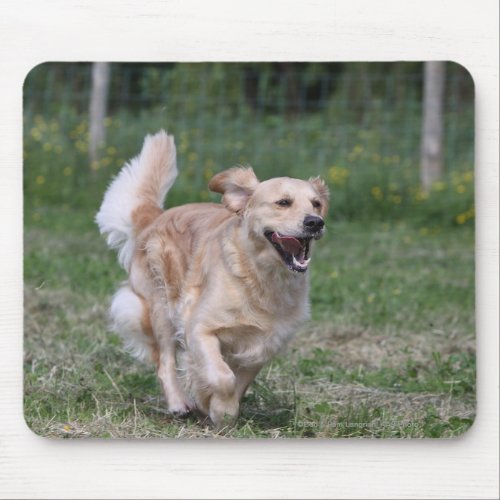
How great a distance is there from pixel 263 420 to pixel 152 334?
2.03 feet

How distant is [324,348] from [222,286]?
3.72 feet

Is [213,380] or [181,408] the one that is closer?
[213,380]

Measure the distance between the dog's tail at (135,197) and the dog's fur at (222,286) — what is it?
42 millimetres

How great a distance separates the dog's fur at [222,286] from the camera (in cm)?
346

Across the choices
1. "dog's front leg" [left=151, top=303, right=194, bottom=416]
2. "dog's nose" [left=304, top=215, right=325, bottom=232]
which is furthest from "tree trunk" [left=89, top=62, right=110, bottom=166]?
"dog's nose" [left=304, top=215, right=325, bottom=232]

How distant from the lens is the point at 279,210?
3.43 m

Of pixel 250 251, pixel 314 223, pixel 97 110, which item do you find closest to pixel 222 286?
pixel 250 251

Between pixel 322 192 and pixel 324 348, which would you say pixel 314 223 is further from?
pixel 324 348

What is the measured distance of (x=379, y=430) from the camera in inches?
132

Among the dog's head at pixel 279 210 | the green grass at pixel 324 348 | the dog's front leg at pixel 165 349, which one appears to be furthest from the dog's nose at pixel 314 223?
the dog's front leg at pixel 165 349

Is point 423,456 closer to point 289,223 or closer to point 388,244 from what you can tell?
point 289,223

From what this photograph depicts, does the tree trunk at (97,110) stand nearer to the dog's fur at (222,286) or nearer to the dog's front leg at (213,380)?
the dog's fur at (222,286)

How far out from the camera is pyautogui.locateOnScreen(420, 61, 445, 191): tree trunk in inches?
205
